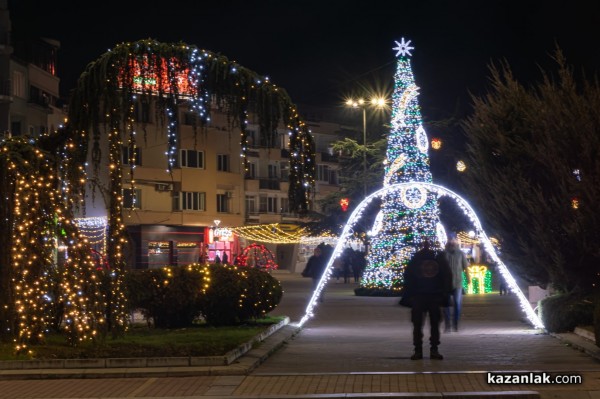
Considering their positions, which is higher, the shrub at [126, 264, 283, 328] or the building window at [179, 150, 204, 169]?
the building window at [179, 150, 204, 169]

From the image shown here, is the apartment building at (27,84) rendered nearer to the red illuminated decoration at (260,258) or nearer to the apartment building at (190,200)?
the apartment building at (190,200)

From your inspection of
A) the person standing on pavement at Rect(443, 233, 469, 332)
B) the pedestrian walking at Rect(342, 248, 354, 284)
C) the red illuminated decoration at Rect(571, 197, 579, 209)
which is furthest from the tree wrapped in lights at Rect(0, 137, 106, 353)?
the pedestrian walking at Rect(342, 248, 354, 284)

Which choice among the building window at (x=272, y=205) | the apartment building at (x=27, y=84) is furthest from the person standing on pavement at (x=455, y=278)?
the building window at (x=272, y=205)

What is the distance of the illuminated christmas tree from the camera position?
34312mm

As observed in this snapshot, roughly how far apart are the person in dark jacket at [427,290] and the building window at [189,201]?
53421 millimetres

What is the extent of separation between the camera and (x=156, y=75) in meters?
16.3

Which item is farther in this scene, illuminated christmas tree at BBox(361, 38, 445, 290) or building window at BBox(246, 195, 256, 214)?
building window at BBox(246, 195, 256, 214)

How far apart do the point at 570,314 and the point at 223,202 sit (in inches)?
2189

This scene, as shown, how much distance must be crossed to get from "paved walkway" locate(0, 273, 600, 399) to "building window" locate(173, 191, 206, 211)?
161 feet

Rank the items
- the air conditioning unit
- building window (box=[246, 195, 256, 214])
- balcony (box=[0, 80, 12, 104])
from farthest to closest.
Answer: building window (box=[246, 195, 256, 214])
the air conditioning unit
balcony (box=[0, 80, 12, 104])

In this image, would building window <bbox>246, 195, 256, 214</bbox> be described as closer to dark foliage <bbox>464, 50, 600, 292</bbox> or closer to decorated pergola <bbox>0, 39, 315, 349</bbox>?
dark foliage <bbox>464, 50, 600, 292</bbox>

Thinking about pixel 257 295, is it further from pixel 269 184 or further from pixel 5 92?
pixel 269 184

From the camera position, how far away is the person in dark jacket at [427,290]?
50.9 feet

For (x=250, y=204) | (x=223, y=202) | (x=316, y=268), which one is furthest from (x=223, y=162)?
(x=316, y=268)
